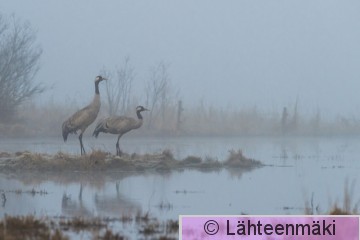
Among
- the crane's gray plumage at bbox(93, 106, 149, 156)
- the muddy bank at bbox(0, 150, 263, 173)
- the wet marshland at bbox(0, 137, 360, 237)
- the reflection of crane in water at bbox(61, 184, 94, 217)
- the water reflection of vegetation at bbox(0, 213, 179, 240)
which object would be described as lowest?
the water reflection of vegetation at bbox(0, 213, 179, 240)

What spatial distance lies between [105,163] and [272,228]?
9.19m

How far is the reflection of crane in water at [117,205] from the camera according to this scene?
372 inches

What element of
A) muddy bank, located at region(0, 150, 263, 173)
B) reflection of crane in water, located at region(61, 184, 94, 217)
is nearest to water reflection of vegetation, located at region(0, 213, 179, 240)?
reflection of crane in water, located at region(61, 184, 94, 217)

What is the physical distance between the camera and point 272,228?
6844 millimetres

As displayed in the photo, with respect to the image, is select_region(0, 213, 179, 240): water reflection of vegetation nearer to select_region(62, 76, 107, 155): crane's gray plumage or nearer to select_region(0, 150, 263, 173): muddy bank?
select_region(0, 150, 263, 173): muddy bank

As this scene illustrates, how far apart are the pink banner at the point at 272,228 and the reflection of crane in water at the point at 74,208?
7.45ft

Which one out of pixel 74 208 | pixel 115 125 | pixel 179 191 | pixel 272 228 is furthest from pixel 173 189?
pixel 115 125

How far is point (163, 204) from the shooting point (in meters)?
10.2

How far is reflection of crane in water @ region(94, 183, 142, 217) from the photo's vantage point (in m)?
9.45

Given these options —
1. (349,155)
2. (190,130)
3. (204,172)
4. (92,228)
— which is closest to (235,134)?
(190,130)

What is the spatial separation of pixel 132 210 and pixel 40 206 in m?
1.20

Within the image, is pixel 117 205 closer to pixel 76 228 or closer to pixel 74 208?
pixel 74 208

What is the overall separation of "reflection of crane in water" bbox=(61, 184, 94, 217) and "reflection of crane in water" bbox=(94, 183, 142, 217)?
190 millimetres

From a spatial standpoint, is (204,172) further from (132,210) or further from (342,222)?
(342,222)
